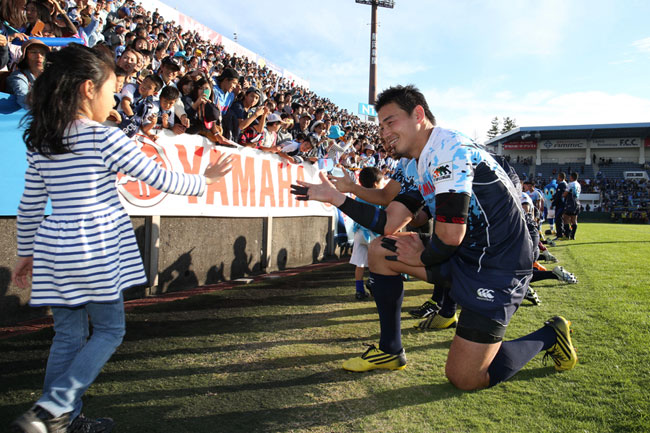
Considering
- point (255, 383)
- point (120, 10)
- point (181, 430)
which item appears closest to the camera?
point (181, 430)

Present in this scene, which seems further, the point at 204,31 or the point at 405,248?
the point at 204,31

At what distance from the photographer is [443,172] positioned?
242 centimetres

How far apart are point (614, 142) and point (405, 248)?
62436 mm

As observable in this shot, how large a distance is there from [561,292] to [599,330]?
6.27ft

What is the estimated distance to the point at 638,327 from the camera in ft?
12.5

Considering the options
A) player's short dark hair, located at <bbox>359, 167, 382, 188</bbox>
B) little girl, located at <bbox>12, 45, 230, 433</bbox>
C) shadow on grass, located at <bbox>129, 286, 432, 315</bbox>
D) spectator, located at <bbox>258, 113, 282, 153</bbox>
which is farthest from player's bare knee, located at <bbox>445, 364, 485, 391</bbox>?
spectator, located at <bbox>258, 113, 282, 153</bbox>

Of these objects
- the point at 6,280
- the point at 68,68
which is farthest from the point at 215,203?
the point at 68,68

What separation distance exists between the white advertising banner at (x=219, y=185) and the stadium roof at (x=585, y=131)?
5048 centimetres

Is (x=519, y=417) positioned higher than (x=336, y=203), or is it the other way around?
(x=336, y=203)

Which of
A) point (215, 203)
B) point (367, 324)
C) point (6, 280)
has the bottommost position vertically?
point (367, 324)

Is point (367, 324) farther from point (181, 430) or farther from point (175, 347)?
point (181, 430)

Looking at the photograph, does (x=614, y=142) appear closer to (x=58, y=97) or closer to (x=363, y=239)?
(x=363, y=239)

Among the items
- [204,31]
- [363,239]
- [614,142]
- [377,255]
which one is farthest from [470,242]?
[614,142]

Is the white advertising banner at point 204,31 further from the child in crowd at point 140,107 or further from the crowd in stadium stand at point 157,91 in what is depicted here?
the child in crowd at point 140,107
